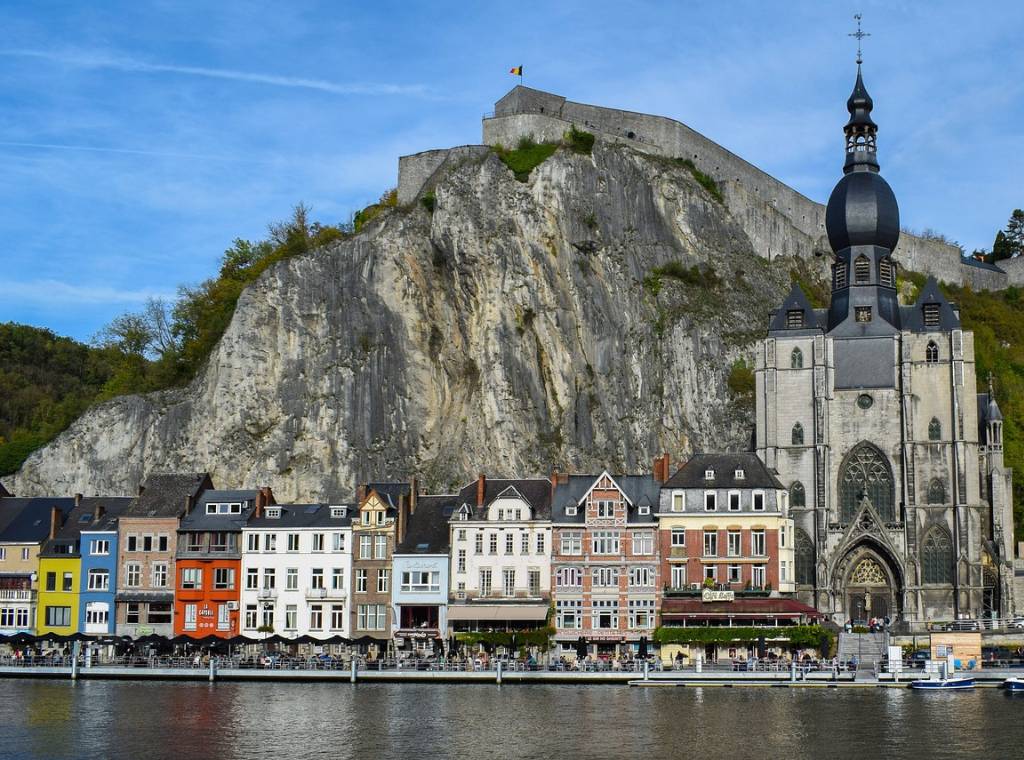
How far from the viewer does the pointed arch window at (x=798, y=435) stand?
8106 cm

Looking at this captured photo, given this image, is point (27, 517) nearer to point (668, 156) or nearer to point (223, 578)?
point (223, 578)

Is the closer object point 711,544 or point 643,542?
point 711,544

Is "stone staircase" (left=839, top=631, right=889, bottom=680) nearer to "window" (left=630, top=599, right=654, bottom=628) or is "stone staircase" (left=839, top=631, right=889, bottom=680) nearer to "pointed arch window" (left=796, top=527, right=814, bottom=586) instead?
"pointed arch window" (left=796, top=527, right=814, bottom=586)

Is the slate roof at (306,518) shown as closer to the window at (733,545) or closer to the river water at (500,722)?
the river water at (500,722)

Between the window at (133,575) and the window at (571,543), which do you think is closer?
the window at (571,543)

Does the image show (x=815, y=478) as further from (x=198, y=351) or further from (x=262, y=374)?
(x=198, y=351)

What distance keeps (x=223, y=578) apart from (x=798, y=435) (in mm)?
31484

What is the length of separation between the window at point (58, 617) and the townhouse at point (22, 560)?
82cm

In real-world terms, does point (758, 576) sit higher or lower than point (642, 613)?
higher

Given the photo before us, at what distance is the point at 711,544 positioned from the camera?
7125 centimetres

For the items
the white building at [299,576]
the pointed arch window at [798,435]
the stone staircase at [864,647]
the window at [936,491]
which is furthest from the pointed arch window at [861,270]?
the white building at [299,576]

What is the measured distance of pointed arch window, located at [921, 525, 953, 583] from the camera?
257ft

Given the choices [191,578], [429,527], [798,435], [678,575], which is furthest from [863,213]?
[191,578]

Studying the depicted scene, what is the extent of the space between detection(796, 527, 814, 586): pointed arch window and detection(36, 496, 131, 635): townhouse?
35.5m
